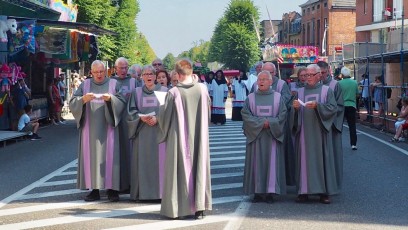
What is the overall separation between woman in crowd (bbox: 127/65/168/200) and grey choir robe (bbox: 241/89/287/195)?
3.90 ft

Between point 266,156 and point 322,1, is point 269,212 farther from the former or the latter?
point 322,1

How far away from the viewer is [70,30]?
20781 mm

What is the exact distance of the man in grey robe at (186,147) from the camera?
765 centimetres

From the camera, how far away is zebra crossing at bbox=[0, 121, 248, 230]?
24.7ft

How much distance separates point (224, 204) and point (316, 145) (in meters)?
1.49

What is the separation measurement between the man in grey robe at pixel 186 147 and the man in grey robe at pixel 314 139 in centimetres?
171

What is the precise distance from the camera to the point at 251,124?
8.88m

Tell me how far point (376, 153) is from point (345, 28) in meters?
59.3

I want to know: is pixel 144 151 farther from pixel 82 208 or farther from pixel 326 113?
pixel 326 113

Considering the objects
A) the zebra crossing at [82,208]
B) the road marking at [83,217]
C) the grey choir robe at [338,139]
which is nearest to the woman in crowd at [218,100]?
the zebra crossing at [82,208]

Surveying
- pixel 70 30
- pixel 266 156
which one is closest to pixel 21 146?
pixel 70 30

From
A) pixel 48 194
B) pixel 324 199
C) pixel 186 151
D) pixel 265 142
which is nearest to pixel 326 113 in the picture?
pixel 265 142

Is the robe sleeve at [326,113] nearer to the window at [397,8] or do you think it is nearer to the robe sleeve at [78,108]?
the robe sleeve at [78,108]

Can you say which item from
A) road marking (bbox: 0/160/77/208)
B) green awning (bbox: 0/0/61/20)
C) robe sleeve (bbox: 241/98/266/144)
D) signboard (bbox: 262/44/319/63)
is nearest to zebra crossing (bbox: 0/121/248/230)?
road marking (bbox: 0/160/77/208)
